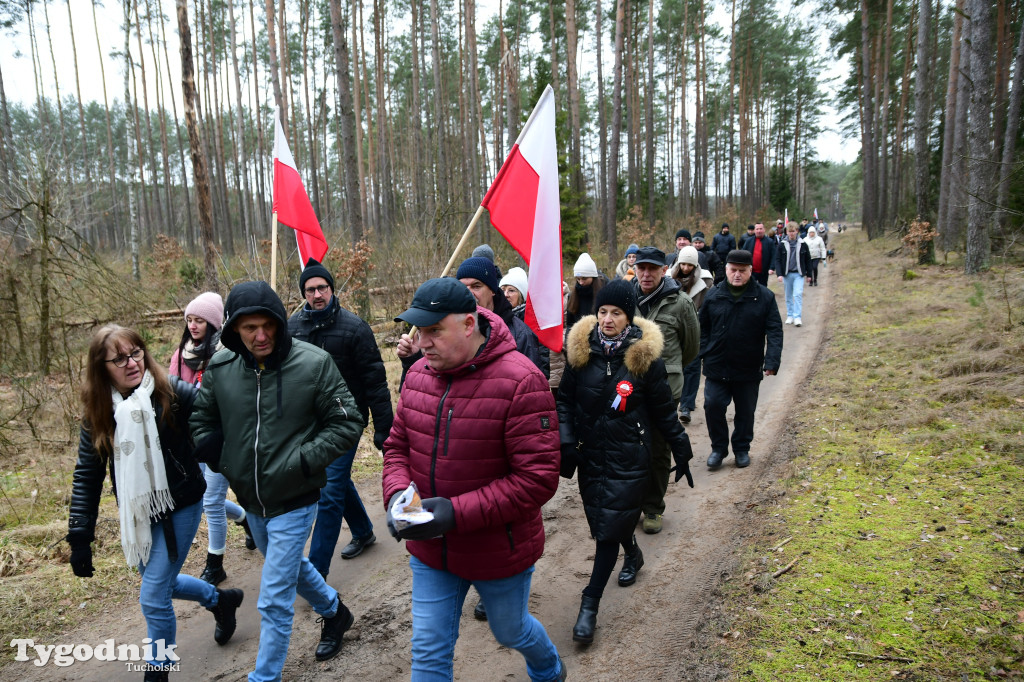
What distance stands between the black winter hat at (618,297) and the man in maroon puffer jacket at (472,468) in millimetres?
1217

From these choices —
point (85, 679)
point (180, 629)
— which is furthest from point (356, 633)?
point (85, 679)

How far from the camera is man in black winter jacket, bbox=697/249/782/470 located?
600 cm

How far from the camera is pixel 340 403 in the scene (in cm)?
320

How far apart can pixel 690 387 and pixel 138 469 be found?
6.52m

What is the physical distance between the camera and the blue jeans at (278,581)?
290cm

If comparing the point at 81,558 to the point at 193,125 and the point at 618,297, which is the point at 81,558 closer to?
the point at 618,297

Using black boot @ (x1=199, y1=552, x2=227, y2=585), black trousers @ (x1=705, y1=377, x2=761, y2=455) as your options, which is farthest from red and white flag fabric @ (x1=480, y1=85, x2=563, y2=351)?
black boot @ (x1=199, y1=552, x2=227, y2=585)

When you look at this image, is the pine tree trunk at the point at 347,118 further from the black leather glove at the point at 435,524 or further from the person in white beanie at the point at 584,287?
the black leather glove at the point at 435,524

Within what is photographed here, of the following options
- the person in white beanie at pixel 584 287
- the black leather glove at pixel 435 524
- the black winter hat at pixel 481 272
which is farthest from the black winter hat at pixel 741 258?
the black leather glove at pixel 435 524

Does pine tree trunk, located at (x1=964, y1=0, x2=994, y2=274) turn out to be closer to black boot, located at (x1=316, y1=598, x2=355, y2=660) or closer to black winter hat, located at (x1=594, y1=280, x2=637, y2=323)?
black winter hat, located at (x1=594, y1=280, x2=637, y2=323)

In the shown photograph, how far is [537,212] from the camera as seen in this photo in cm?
411

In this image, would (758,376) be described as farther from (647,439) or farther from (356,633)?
(356,633)

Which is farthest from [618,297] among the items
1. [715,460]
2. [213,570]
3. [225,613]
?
[213,570]

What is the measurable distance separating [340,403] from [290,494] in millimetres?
513
